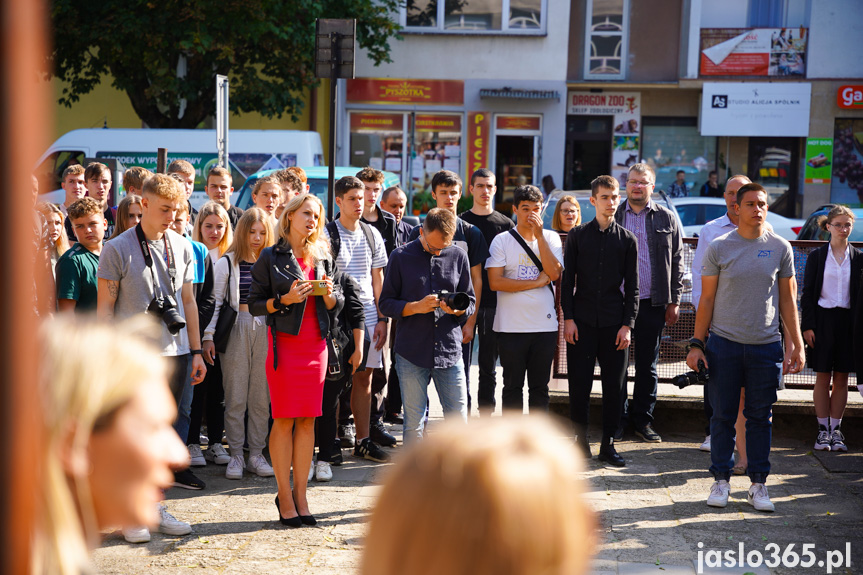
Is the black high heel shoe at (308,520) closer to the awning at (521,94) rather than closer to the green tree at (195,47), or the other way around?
the green tree at (195,47)

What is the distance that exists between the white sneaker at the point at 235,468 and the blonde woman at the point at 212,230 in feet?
5.00

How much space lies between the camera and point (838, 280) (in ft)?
23.6

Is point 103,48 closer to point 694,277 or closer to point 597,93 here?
point 597,93

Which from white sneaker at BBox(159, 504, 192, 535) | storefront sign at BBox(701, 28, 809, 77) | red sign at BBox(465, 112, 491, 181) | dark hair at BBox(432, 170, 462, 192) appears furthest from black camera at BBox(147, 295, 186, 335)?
storefront sign at BBox(701, 28, 809, 77)

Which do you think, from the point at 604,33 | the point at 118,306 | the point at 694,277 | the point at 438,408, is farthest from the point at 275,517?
the point at 604,33

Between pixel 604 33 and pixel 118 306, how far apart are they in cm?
2075

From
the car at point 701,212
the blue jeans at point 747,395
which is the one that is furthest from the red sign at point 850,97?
the blue jeans at point 747,395

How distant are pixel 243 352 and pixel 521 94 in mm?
17838

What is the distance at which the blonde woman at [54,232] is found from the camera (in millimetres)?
5668

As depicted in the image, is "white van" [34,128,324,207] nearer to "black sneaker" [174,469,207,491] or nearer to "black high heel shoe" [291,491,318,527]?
"black sneaker" [174,469,207,491]

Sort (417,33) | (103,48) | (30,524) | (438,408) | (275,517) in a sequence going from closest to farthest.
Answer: (30,524) < (275,517) < (438,408) < (103,48) < (417,33)

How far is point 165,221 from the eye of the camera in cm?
497

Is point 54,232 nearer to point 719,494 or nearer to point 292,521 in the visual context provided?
point 292,521

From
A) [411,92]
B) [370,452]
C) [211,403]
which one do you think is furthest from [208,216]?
[411,92]
